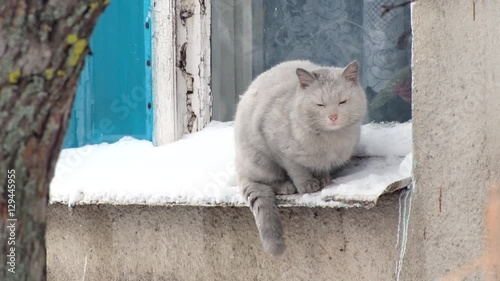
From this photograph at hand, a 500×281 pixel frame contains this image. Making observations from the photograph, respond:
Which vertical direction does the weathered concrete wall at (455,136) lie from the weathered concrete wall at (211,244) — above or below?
above

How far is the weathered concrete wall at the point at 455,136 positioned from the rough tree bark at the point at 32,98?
1899mm

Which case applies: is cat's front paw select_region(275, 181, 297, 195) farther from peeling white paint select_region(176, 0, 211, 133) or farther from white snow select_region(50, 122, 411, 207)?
peeling white paint select_region(176, 0, 211, 133)

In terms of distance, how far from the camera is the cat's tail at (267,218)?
344cm

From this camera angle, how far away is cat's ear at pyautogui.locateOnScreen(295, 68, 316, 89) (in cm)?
346

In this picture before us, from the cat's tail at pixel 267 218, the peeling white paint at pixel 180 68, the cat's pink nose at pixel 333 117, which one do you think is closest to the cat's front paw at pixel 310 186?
the cat's tail at pixel 267 218

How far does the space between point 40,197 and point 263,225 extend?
73.4 inches

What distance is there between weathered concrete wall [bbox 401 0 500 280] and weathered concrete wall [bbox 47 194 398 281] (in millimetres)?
195

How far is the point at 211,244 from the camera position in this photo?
156 inches

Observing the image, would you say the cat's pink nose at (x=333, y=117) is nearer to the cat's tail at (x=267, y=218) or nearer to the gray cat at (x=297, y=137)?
the gray cat at (x=297, y=137)

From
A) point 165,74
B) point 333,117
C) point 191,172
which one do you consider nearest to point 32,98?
point 333,117

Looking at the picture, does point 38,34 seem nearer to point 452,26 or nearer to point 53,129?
point 53,129

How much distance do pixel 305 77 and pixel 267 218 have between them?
1.96 ft

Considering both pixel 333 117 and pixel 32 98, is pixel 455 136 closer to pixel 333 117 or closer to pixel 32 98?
pixel 333 117

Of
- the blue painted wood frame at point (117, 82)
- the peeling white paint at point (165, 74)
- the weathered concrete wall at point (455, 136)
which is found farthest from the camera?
the blue painted wood frame at point (117, 82)
